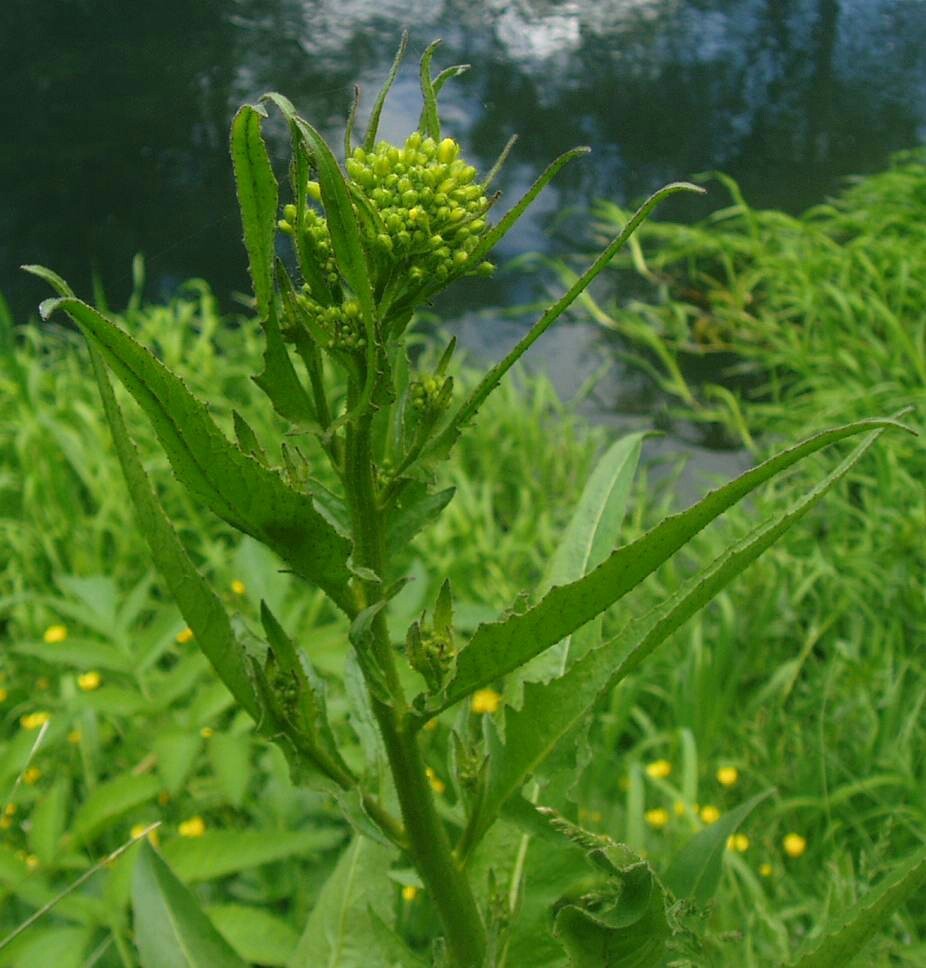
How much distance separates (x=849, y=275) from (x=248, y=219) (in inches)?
128

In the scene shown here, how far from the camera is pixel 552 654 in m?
0.90

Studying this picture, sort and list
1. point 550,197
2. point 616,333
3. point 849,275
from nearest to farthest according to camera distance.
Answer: point 849,275 < point 616,333 < point 550,197

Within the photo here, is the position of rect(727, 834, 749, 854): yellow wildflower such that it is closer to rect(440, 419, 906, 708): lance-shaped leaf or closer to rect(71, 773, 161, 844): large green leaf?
rect(71, 773, 161, 844): large green leaf

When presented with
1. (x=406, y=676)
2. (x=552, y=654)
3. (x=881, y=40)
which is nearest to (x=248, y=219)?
(x=552, y=654)

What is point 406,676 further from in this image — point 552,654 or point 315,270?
point 315,270

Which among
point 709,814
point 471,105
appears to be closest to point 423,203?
point 709,814

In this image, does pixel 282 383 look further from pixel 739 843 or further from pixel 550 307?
pixel 739 843

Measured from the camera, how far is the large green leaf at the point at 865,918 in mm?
666

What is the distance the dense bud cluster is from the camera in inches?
23.7

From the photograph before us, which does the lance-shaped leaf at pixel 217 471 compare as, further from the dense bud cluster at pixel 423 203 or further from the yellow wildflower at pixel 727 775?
the yellow wildflower at pixel 727 775

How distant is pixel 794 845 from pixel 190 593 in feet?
4.18

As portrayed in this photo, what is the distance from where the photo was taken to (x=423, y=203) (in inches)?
24.0

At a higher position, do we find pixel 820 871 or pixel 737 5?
pixel 737 5

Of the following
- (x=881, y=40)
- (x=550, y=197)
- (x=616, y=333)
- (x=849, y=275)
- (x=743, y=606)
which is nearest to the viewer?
(x=743, y=606)
